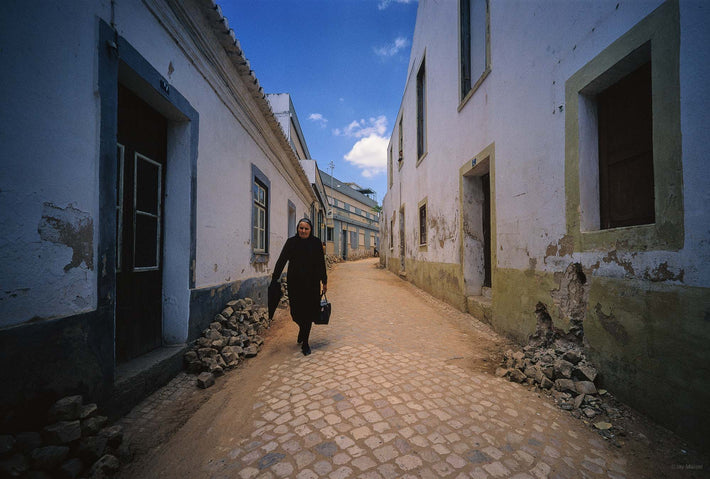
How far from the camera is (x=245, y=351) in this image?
143 inches

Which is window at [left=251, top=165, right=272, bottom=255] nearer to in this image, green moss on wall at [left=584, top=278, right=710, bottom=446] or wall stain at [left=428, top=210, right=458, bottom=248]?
wall stain at [left=428, top=210, right=458, bottom=248]

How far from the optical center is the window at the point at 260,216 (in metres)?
5.94

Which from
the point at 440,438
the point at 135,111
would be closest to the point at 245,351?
the point at 440,438

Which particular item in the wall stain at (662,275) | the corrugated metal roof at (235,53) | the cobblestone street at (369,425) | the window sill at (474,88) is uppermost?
the window sill at (474,88)

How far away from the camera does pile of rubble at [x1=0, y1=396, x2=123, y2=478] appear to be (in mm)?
1416

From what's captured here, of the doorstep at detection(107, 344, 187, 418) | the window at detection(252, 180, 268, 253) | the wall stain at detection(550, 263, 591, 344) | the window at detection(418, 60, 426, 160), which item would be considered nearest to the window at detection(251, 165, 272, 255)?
the window at detection(252, 180, 268, 253)

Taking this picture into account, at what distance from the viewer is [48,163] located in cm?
174

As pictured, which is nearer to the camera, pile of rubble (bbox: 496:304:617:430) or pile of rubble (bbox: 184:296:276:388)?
pile of rubble (bbox: 496:304:617:430)

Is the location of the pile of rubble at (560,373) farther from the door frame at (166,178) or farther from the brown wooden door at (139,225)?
the brown wooden door at (139,225)

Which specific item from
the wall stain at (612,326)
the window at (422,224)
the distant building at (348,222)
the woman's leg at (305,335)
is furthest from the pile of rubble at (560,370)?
the distant building at (348,222)

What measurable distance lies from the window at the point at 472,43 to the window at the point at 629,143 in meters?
2.74

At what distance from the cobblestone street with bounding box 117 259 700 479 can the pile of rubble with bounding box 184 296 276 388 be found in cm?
15

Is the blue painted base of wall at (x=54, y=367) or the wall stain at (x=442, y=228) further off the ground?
the wall stain at (x=442, y=228)

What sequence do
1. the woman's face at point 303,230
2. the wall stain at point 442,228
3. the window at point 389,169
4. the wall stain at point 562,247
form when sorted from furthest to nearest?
the window at point 389,169, the wall stain at point 442,228, the woman's face at point 303,230, the wall stain at point 562,247
